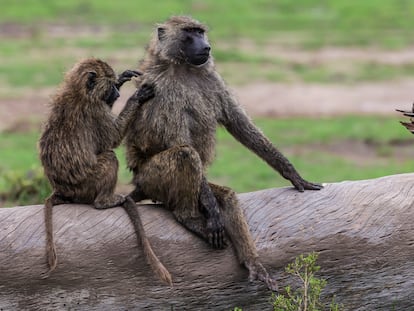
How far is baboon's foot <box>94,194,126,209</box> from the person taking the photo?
5.95 meters

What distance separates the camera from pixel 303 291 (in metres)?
5.98

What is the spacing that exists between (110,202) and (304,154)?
24.2 feet

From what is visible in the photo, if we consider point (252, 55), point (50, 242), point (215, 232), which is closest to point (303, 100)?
point (252, 55)

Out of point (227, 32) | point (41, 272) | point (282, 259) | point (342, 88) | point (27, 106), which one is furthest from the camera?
point (227, 32)

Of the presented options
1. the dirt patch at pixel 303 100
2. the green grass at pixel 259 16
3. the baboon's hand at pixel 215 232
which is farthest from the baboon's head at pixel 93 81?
the green grass at pixel 259 16

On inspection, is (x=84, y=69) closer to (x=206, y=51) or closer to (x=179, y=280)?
(x=206, y=51)

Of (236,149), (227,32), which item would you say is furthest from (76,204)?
(227,32)

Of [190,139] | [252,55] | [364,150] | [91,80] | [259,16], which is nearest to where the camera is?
[91,80]

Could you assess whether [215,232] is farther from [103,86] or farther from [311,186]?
[103,86]

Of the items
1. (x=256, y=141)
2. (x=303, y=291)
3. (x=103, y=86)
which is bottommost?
(x=303, y=291)

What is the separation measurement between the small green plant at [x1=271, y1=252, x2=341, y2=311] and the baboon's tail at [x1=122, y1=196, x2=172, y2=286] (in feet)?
2.21

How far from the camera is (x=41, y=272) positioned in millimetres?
5719

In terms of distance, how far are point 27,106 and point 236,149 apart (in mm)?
4042

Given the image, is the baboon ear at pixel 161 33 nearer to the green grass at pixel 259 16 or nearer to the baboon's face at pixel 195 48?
the baboon's face at pixel 195 48
